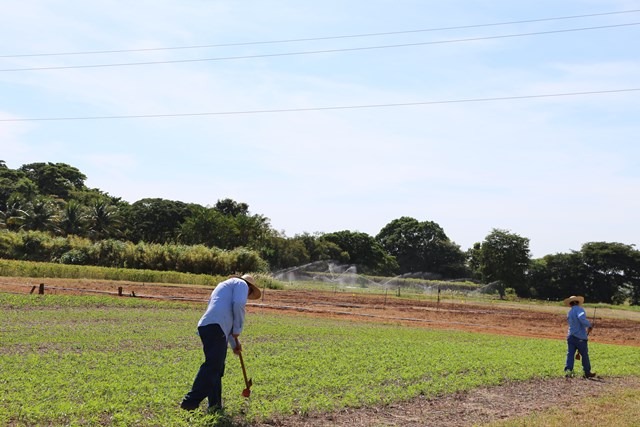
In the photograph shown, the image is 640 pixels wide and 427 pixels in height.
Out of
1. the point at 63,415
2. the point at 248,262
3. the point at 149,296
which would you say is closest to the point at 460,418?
the point at 63,415

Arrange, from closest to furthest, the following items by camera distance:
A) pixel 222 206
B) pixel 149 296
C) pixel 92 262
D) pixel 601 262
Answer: pixel 149 296, pixel 92 262, pixel 601 262, pixel 222 206

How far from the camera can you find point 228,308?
11180 millimetres

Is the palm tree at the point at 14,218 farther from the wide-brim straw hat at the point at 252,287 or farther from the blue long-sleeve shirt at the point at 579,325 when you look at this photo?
the wide-brim straw hat at the point at 252,287

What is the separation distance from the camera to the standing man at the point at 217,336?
10758 mm

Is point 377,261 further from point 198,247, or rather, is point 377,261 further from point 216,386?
point 216,386

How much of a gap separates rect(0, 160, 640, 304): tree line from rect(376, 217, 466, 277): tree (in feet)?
9.96

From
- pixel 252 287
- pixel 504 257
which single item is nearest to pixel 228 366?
pixel 252 287

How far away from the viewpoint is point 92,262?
6788cm

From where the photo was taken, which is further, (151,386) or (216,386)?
(151,386)

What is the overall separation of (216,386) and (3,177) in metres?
113

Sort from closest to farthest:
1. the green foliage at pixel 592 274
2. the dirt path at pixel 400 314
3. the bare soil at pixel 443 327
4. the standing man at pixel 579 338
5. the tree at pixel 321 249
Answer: the bare soil at pixel 443 327 < the standing man at pixel 579 338 < the dirt path at pixel 400 314 < the green foliage at pixel 592 274 < the tree at pixel 321 249

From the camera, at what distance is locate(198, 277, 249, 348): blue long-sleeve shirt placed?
1111 centimetres

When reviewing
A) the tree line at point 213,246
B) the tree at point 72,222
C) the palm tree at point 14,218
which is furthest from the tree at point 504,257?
the palm tree at point 14,218

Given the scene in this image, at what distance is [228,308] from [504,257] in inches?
3050
